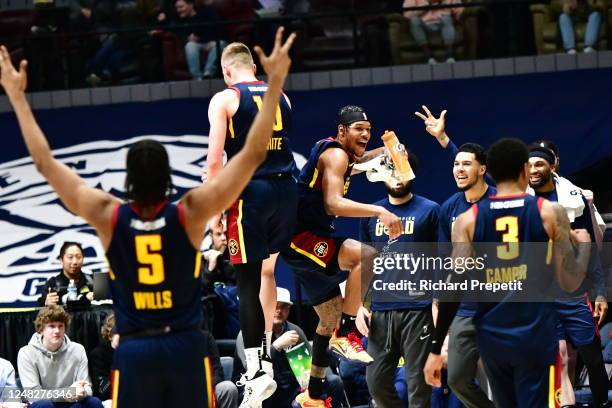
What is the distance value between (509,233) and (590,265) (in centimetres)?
355

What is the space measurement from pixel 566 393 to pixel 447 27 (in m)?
5.79

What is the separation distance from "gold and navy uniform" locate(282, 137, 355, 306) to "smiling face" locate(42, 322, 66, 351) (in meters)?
3.11

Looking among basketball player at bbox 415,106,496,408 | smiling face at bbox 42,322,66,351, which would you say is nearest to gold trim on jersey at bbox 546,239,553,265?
basketball player at bbox 415,106,496,408

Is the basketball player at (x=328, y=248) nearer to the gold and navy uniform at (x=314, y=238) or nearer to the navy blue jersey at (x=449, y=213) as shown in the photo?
the gold and navy uniform at (x=314, y=238)

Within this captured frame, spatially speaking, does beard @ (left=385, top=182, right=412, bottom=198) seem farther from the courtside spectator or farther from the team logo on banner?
the team logo on banner

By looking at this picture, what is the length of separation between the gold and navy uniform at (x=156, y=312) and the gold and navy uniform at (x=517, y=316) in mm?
2104

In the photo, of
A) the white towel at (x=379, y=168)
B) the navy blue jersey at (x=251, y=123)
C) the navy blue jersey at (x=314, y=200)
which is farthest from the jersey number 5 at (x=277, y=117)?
the white towel at (x=379, y=168)


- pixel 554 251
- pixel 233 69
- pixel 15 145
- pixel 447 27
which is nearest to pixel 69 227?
pixel 15 145

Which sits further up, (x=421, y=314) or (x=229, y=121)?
(x=229, y=121)

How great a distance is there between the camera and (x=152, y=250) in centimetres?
642

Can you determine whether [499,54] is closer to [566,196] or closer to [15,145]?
[566,196]

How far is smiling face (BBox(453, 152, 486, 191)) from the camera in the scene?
986 centimetres

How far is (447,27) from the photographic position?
15.2 metres

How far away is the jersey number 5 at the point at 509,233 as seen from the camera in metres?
7.74
